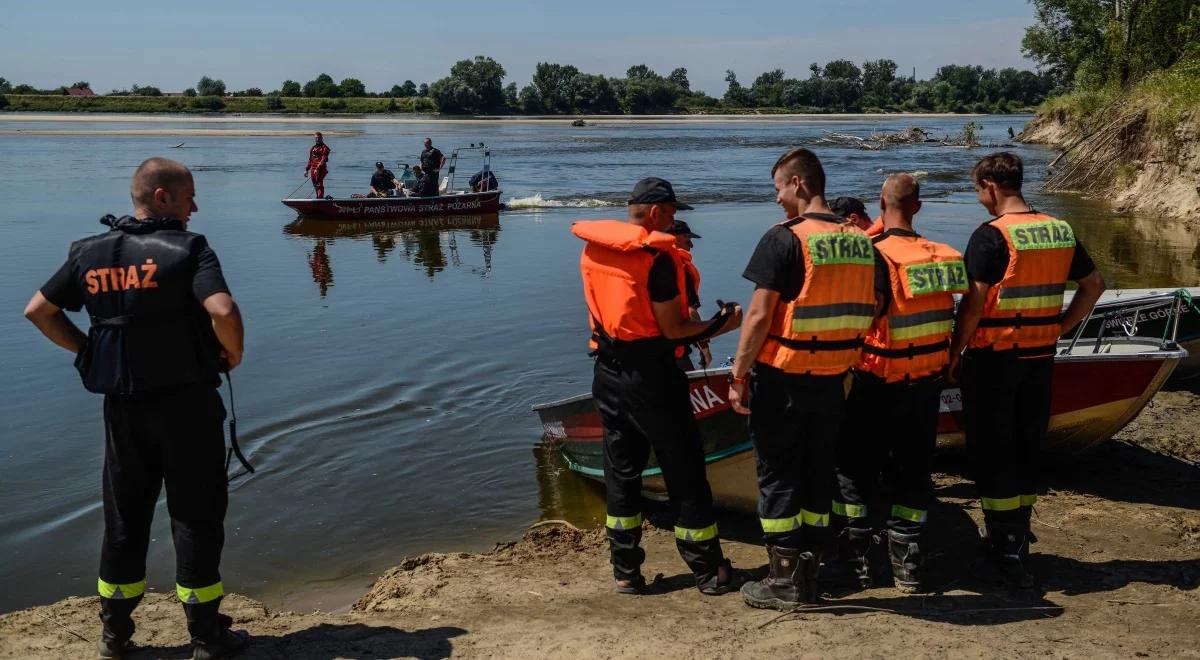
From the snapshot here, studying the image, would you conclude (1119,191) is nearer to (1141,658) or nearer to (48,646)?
(1141,658)

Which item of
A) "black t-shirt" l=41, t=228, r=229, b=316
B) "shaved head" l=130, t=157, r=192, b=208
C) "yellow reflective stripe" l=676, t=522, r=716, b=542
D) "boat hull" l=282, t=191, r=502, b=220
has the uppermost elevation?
"shaved head" l=130, t=157, r=192, b=208

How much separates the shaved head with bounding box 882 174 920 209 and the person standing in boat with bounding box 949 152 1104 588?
33 cm

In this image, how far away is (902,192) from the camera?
488 cm

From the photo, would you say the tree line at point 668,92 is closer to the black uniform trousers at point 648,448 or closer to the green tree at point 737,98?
the green tree at point 737,98

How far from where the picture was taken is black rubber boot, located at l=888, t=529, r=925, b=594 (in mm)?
4926

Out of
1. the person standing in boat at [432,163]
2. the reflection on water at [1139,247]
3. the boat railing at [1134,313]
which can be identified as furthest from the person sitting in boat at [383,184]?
the boat railing at [1134,313]

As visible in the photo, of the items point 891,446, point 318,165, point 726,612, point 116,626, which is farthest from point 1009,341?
point 318,165

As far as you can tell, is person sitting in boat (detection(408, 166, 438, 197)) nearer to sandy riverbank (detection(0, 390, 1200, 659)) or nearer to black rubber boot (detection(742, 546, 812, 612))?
sandy riverbank (detection(0, 390, 1200, 659))

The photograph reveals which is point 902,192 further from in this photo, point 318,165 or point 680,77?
point 680,77

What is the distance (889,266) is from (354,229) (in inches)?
747

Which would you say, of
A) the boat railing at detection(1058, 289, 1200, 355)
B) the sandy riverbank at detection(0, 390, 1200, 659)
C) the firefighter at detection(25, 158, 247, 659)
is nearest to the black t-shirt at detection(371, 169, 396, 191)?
the boat railing at detection(1058, 289, 1200, 355)

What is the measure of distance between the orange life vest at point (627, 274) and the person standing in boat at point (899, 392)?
940 millimetres

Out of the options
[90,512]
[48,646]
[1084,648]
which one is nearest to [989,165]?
[1084,648]

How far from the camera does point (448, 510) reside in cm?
707
